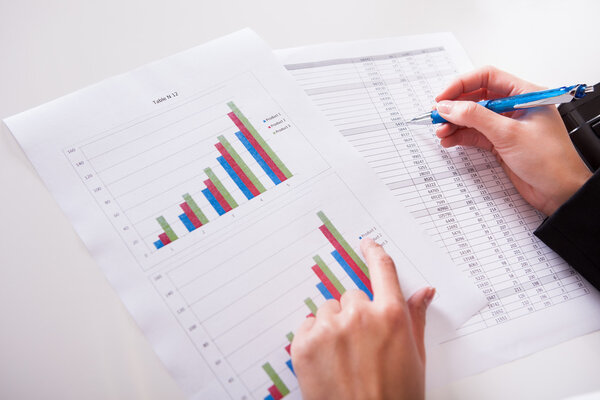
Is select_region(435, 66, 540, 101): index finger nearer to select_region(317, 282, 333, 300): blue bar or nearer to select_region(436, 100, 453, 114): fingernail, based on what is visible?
select_region(436, 100, 453, 114): fingernail

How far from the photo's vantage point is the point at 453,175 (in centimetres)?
64

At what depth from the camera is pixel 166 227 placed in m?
0.50

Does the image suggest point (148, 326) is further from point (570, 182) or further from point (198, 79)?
point (570, 182)

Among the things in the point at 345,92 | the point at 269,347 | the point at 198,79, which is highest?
the point at 198,79

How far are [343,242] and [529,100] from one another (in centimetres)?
36

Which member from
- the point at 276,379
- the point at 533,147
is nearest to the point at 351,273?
the point at 276,379

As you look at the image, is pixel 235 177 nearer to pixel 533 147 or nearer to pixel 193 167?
pixel 193 167

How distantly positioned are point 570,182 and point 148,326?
0.66m

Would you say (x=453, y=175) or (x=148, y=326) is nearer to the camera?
(x=148, y=326)

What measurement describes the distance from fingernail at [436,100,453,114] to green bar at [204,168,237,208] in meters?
0.38

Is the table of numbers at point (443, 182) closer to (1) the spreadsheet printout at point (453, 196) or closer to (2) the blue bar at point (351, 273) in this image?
(1) the spreadsheet printout at point (453, 196)

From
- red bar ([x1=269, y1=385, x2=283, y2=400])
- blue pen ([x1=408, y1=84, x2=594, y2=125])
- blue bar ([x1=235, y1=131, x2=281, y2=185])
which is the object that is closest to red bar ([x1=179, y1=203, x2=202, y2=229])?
blue bar ([x1=235, y1=131, x2=281, y2=185])

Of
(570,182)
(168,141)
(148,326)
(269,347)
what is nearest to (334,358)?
(269,347)

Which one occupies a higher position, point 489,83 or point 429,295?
point 489,83
